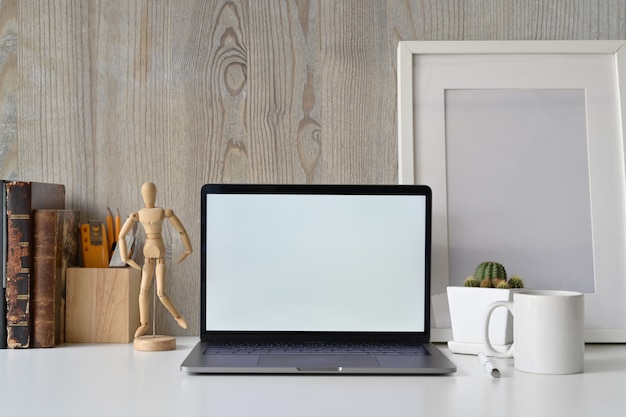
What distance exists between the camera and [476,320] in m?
1.09

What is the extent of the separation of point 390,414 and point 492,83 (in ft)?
2.61

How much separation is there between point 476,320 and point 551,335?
17cm

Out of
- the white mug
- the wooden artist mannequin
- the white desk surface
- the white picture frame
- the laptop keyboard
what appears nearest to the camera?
the white desk surface

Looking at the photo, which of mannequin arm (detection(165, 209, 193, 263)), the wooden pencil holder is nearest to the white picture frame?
mannequin arm (detection(165, 209, 193, 263))

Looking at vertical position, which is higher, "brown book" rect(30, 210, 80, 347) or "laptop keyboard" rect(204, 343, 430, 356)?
"brown book" rect(30, 210, 80, 347)

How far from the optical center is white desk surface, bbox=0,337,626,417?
74cm

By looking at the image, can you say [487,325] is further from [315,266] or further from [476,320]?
[315,266]

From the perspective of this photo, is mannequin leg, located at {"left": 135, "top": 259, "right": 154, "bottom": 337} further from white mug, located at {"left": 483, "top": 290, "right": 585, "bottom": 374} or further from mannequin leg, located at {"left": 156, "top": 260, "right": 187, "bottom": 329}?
white mug, located at {"left": 483, "top": 290, "right": 585, "bottom": 374}

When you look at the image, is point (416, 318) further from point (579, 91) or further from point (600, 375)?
point (579, 91)

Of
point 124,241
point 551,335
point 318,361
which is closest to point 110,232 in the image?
point 124,241

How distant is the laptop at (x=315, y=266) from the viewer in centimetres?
113

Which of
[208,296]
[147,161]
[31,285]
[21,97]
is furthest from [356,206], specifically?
[21,97]

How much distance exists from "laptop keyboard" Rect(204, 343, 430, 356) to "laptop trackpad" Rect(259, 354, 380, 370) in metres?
0.03

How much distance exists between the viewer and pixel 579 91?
4.24 feet
